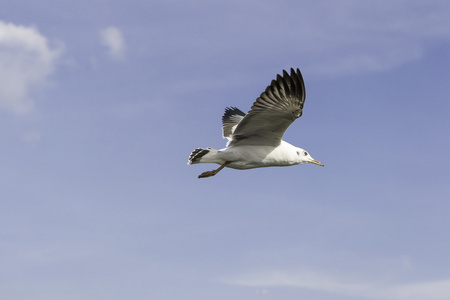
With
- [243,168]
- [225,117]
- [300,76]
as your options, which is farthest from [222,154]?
[225,117]

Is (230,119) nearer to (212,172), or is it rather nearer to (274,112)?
(212,172)

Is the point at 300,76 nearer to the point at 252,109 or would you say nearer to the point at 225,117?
the point at 252,109

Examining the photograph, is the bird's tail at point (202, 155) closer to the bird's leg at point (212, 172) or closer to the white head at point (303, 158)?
the bird's leg at point (212, 172)

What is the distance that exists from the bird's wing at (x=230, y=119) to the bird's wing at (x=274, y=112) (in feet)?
11.4

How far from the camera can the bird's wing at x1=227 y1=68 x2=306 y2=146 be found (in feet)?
48.0

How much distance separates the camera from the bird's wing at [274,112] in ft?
48.0

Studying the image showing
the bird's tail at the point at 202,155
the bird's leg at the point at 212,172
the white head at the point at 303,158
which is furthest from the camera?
the white head at the point at 303,158

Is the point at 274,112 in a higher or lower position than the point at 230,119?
lower

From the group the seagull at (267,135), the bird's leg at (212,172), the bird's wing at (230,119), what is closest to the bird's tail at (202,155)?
the seagull at (267,135)

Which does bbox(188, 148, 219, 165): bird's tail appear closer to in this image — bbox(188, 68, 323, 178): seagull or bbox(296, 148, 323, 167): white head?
bbox(188, 68, 323, 178): seagull

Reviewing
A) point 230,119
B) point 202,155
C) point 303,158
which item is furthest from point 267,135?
point 230,119

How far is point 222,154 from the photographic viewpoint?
641 inches

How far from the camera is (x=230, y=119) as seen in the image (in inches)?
863

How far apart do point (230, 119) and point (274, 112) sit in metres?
6.93
